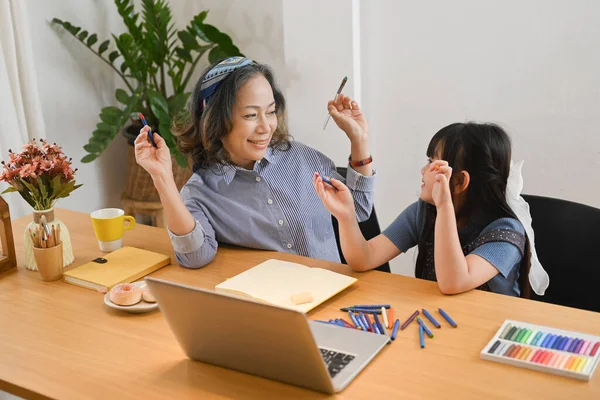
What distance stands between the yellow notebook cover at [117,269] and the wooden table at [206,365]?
0.09 feet

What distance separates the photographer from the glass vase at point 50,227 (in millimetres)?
1715

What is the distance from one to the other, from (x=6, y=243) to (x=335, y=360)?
974 mm

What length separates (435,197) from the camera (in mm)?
1538

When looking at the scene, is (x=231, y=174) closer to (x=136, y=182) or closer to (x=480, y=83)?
(x=480, y=83)

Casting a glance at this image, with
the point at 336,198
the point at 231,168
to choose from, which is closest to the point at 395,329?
the point at 336,198

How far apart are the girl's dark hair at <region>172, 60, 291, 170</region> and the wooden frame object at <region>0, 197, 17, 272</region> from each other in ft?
1.68

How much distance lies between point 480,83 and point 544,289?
51.1 inches

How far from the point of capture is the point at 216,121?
1883 mm

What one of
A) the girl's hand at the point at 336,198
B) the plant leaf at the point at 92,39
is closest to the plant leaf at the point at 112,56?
the plant leaf at the point at 92,39

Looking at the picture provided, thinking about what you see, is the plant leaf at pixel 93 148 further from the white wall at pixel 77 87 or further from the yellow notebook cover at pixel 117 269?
the yellow notebook cover at pixel 117 269

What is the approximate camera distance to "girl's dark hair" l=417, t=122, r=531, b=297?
1.70 metres

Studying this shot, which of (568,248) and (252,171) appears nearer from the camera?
(568,248)

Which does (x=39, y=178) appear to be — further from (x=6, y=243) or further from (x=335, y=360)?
(x=335, y=360)

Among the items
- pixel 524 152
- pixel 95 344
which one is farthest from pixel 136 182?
pixel 95 344
